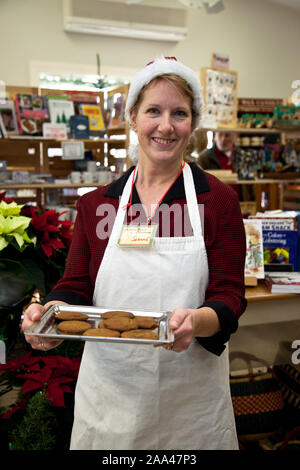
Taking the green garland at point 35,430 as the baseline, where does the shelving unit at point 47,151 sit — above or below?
above

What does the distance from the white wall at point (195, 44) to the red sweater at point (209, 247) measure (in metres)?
5.56

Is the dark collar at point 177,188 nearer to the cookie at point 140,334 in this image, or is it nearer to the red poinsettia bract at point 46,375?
the cookie at point 140,334

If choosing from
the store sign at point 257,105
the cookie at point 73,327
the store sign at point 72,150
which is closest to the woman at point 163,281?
the cookie at point 73,327

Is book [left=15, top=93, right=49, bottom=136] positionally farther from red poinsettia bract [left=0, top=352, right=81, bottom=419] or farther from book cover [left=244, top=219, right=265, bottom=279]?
red poinsettia bract [left=0, top=352, right=81, bottom=419]

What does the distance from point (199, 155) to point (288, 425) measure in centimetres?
257

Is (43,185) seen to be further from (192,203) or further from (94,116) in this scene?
(192,203)

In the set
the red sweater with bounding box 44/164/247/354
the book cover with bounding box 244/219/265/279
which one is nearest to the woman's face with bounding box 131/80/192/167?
the red sweater with bounding box 44/164/247/354

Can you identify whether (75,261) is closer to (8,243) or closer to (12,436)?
(8,243)

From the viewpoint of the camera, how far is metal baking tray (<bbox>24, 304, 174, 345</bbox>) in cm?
95

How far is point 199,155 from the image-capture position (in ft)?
13.8

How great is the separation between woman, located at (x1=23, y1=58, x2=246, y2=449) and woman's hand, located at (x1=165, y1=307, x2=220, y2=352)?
0.07m

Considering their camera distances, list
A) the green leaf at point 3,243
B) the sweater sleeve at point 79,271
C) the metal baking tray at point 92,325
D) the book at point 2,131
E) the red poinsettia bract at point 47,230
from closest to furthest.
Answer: the metal baking tray at point 92,325
the sweater sleeve at point 79,271
the green leaf at point 3,243
the red poinsettia bract at point 47,230
the book at point 2,131

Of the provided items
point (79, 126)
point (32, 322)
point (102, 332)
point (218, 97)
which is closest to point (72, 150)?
point (79, 126)

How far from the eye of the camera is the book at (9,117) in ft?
13.3
